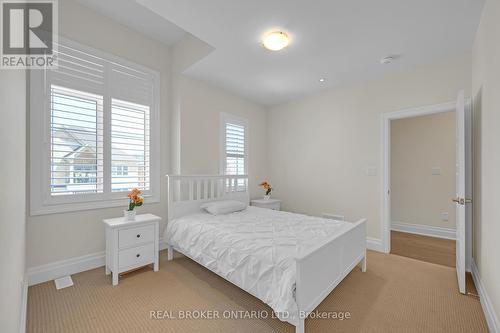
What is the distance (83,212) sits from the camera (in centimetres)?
257

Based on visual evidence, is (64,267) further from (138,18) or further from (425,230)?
(425,230)

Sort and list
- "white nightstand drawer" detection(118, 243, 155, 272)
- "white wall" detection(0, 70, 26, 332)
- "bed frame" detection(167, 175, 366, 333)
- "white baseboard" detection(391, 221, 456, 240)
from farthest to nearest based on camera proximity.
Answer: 1. "white baseboard" detection(391, 221, 456, 240)
2. "white nightstand drawer" detection(118, 243, 155, 272)
3. "bed frame" detection(167, 175, 366, 333)
4. "white wall" detection(0, 70, 26, 332)

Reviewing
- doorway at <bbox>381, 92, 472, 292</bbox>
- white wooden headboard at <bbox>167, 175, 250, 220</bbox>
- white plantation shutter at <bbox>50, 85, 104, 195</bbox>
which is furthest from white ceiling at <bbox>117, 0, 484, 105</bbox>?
white wooden headboard at <bbox>167, 175, 250, 220</bbox>

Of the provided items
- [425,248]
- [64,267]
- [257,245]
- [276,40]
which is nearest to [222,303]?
[257,245]

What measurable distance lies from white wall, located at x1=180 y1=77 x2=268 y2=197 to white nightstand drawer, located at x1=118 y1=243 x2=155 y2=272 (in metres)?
1.21

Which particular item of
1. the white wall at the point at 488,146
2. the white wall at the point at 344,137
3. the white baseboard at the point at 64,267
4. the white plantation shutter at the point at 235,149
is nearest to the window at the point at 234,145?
the white plantation shutter at the point at 235,149

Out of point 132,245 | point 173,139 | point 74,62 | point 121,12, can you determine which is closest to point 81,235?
point 132,245

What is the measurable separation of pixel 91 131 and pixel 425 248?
510 cm

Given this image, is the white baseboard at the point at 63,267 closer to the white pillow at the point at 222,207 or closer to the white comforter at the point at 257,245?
the white comforter at the point at 257,245

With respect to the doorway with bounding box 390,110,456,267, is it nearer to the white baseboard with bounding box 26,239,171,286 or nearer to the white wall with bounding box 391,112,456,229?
the white wall with bounding box 391,112,456,229

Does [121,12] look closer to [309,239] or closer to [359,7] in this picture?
[359,7]

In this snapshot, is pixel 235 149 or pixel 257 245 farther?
pixel 235 149

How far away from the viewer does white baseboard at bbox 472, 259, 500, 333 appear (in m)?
1.59

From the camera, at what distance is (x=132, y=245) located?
8.01ft
